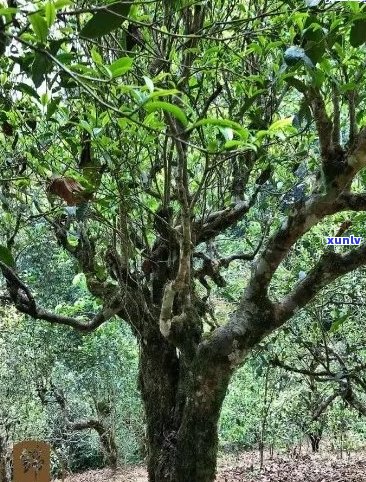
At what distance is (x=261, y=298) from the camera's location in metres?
2.43

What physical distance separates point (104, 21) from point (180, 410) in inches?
86.1

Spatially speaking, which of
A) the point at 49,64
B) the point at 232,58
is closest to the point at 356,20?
the point at 49,64

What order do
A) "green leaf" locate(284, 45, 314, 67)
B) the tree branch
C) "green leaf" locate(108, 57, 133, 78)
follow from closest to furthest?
1. "green leaf" locate(108, 57, 133, 78)
2. "green leaf" locate(284, 45, 314, 67)
3. the tree branch

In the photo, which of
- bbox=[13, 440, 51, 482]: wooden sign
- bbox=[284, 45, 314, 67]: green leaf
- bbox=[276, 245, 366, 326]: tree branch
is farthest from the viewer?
bbox=[13, 440, 51, 482]: wooden sign

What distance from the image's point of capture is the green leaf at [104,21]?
31.7 inches

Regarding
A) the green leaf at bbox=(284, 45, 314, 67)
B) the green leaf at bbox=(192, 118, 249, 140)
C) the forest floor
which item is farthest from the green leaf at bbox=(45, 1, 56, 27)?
the forest floor

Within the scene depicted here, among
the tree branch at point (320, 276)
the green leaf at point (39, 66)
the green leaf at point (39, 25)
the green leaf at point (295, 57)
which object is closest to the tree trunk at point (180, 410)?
the tree branch at point (320, 276)

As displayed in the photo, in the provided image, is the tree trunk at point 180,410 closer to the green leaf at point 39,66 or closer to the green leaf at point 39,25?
the green leaf at point 39,66

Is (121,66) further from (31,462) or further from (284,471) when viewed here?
(284,471)

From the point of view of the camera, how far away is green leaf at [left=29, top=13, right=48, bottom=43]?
31.1 inches

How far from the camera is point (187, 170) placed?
2.31m

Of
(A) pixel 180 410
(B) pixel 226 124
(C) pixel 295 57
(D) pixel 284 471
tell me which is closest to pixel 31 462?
(A) pixel 180 410

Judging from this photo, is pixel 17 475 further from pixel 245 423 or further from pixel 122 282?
pixel 245 423

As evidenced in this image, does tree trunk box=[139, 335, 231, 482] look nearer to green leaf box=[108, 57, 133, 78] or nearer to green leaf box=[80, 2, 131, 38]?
green leaf box=[108, 57, 133, 78]
